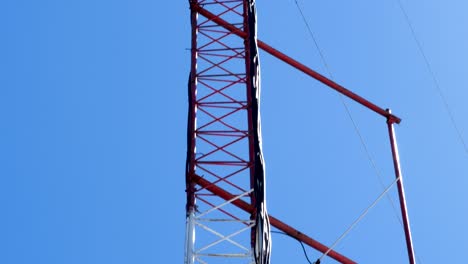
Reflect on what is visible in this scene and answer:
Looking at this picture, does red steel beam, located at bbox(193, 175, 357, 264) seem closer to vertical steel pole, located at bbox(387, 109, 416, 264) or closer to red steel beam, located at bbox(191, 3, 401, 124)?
vertical steel pole, located at bbox(387, 109, 416, 264)

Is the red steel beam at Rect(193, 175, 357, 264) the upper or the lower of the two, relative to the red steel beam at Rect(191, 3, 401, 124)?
lower

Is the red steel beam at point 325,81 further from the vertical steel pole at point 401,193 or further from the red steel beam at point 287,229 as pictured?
the red steel beam at point 287,229

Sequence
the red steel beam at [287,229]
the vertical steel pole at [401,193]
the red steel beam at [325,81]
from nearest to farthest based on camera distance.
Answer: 1. the red steel beam at [287,229]
2. the vertical steel pole at [401,193]
3. the red steel beam at [325,81]

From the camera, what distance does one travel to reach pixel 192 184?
1197 cm

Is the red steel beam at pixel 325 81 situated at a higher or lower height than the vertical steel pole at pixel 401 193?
higher

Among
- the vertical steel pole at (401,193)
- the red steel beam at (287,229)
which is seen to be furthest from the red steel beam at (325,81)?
the red steel beam at (287,229)

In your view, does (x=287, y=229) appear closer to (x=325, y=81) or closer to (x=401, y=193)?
(x=401, y=193)

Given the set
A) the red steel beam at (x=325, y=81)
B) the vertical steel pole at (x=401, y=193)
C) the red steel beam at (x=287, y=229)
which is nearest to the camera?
the red steel beam at (x=287, y=229)

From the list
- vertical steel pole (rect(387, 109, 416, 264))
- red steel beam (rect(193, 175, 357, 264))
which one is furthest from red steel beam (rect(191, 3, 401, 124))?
red steel beam (rect(193, 175, 357, 264))

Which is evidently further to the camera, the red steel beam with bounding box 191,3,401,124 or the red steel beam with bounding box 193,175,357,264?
the red steel beam with bounding box 191,3,401,124

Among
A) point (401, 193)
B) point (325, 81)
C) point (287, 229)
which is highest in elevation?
point (325, 81)

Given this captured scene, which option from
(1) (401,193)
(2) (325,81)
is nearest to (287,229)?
(1) (401,193)

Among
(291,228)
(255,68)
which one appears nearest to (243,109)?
(255,68)

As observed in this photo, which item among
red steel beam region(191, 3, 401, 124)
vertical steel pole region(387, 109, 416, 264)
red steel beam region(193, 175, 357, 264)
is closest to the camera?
red steel beam region(193, 175, 357, 264)
